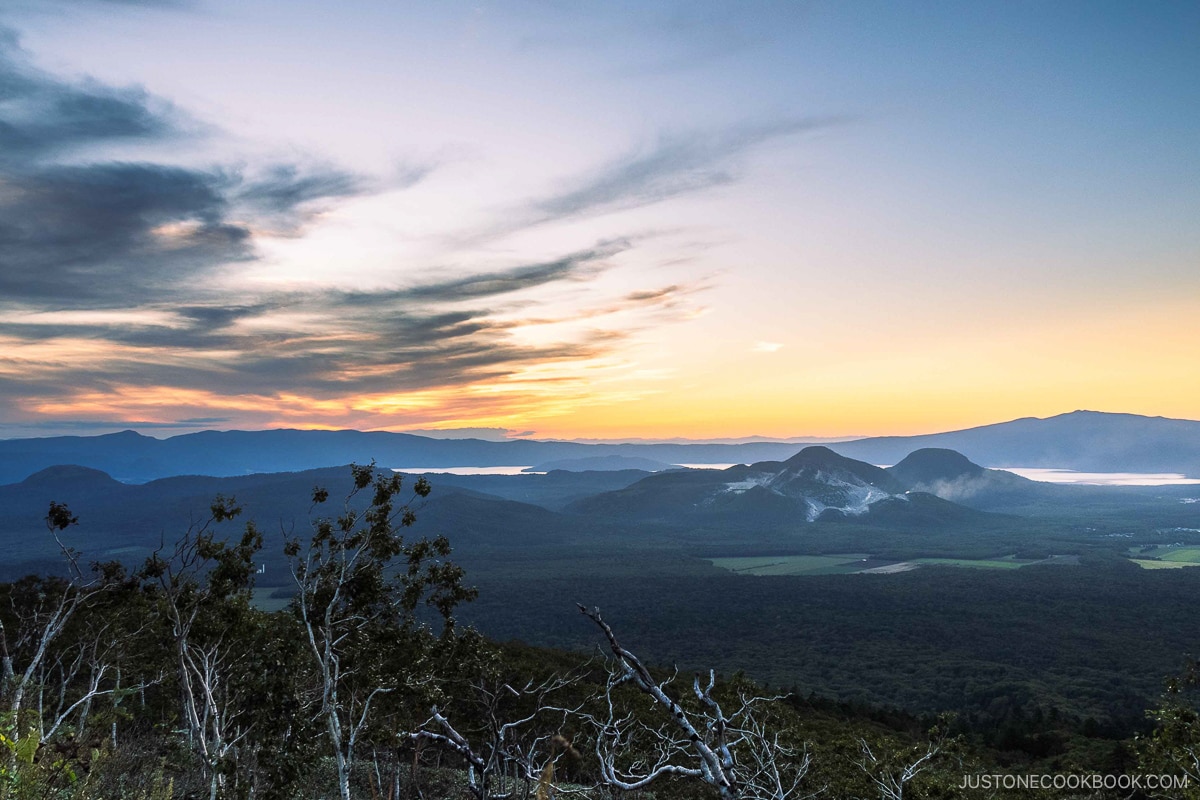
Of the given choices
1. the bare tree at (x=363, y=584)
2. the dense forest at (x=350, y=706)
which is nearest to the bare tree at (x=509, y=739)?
the dense forest at (x=350, y=706)

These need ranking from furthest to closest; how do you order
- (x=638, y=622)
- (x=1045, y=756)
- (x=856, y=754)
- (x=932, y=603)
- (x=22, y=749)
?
(x=932, y=603), (x=638, y=622), (x=1045, y=756), (x=856, y=754), (x=22, y=749)

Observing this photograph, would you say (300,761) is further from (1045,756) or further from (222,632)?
(1045,756)

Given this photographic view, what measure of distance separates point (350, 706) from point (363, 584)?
4070 mm

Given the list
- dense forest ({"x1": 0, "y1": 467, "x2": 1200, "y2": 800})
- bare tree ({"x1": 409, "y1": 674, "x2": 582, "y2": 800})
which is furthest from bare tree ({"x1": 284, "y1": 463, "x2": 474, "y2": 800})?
bare tree ({"x1": 409, "y1": 674, "x2": 582, "y2": 800})

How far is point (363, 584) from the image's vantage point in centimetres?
2314

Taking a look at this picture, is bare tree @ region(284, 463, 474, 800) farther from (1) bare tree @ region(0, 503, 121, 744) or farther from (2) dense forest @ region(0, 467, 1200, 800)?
(1) bare tree @ region(0, 503, 121, 744)

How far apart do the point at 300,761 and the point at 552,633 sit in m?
138

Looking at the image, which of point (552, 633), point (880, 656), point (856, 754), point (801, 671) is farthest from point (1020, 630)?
point (856, 754)

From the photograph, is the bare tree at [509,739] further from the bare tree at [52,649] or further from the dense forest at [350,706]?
the bare tree at [52,649]

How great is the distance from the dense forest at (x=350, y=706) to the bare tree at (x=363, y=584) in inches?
4.8

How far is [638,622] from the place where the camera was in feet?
529

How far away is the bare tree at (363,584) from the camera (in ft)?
73.5

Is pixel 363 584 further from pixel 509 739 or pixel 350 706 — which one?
pixel 509 739

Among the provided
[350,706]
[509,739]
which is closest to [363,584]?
[350,706]
